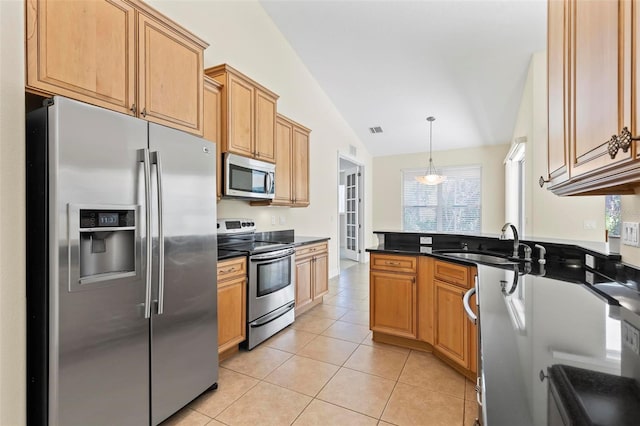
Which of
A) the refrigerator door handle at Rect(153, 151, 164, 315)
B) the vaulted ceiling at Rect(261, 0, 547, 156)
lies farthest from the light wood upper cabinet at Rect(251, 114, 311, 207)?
the refrigerator door handle at Rect(153, 151, 164, 315)

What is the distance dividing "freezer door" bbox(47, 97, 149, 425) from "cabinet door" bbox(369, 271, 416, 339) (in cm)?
196

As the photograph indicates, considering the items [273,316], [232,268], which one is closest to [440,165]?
[273,316]

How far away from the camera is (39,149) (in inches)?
54.5

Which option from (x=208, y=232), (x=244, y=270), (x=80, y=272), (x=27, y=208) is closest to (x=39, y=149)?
(x=27, y=208)

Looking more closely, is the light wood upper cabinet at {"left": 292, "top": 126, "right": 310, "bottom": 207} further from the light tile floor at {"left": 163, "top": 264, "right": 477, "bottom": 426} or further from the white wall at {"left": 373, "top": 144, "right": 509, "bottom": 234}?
the white wall at {"left": 373, "top": 144, "right": 509, "bottom": 234}

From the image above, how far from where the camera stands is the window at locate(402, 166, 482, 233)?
7.05m

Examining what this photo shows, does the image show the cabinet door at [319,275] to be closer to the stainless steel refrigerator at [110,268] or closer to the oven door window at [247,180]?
the oven door window at [247,180]

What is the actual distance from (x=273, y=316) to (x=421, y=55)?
12.3 ft

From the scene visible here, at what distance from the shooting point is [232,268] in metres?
2.58

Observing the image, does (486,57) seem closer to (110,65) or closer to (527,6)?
(527,6)

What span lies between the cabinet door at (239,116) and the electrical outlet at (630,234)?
2837mm

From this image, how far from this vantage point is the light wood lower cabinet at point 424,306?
7.46ft

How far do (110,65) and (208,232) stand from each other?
113cm

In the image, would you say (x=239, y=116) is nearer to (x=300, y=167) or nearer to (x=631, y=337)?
(x=300, y=167)
